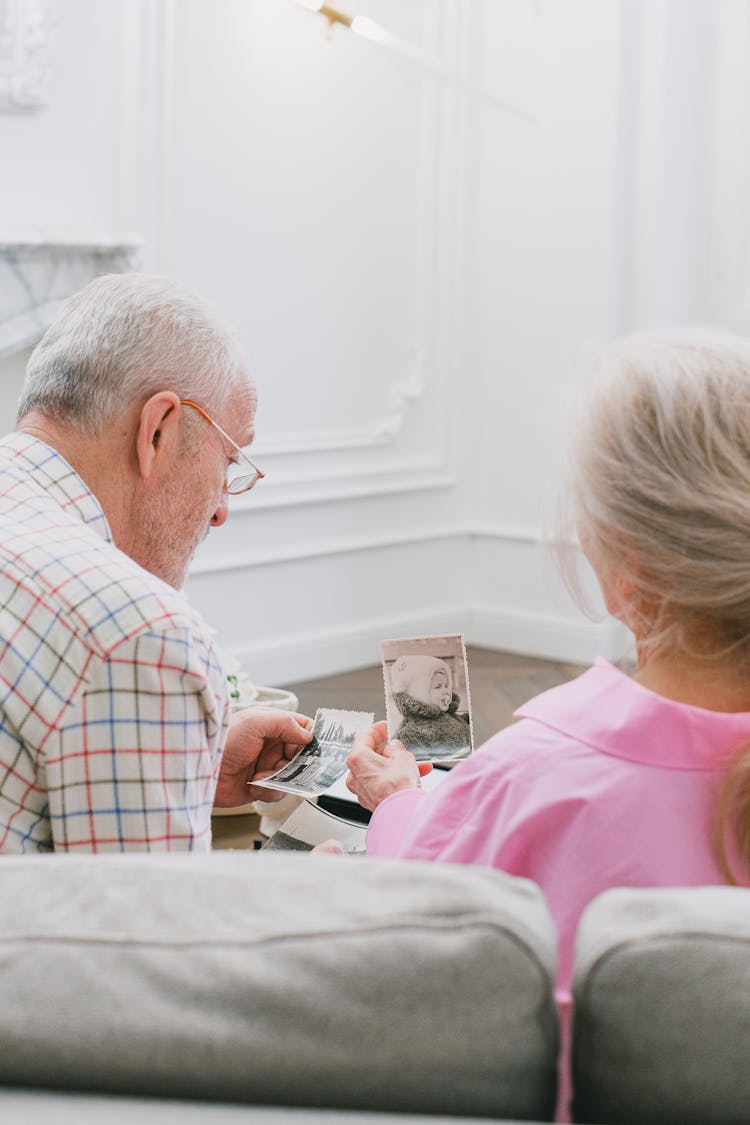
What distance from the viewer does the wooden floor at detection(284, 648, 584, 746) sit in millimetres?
4570

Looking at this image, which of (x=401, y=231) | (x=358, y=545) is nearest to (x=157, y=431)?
(x=358, y=545)

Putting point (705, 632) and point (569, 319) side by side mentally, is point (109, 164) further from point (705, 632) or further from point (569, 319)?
point (705, 632)

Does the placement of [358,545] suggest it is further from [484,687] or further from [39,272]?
[39,272]

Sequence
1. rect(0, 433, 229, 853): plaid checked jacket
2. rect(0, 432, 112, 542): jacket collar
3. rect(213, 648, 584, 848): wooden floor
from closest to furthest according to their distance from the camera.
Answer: rect(0, 433, 229, 853): plaid checked jacket → rect(0, 432, 112, 542): jacket collar → rect(213, 648, 584, 848): wooden floor

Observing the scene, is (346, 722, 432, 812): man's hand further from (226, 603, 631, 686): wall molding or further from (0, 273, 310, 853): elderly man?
(226, 603, 631, 686): wall molding

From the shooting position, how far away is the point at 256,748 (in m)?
1.83

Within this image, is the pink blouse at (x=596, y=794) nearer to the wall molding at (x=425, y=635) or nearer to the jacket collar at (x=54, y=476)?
the jacket collar at (x=54, y=476)

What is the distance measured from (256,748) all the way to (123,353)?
20.6 inches

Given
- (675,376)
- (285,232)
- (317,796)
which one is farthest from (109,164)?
(675,376)

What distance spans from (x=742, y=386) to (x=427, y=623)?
169 inches

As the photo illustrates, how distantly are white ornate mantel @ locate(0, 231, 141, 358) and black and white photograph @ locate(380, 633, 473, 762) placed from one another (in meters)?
2.45

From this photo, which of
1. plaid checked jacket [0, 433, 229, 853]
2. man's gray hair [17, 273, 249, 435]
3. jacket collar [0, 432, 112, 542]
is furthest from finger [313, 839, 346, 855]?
man's gray hair [17, 273, 249, 435]

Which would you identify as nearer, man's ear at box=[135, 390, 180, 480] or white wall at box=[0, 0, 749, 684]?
man's ear at box=[135, 390, 180, 480]

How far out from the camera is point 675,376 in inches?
46.9
